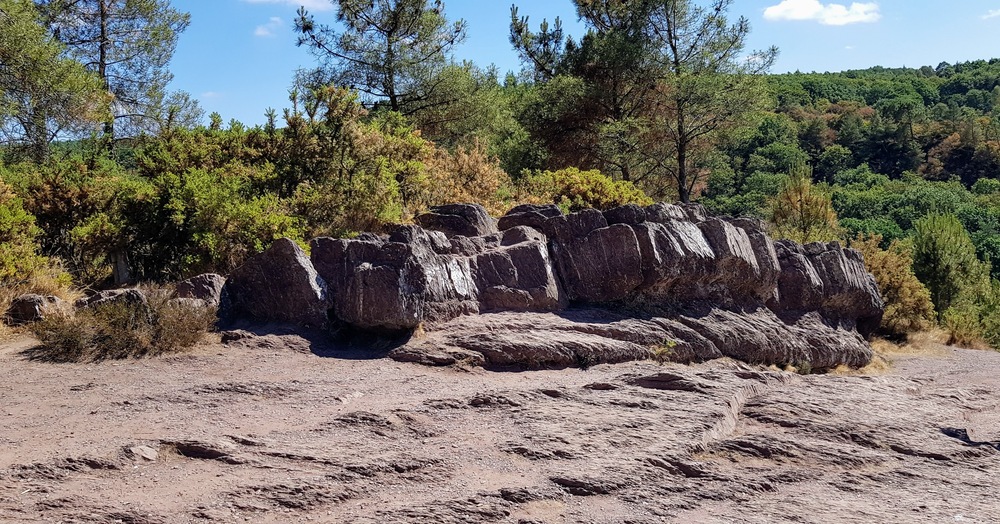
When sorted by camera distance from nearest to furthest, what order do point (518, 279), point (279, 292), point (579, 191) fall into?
1. point (279, 292)
2. point (518, 279)
3. point (579, 191)

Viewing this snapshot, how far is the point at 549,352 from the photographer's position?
8.67 m

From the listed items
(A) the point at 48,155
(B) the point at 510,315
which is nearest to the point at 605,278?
(B) the point at 510,315

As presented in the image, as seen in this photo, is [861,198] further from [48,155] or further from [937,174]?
[48,155]

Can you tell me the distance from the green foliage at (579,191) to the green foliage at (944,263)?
13210mm

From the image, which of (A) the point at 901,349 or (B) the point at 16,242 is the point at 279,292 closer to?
(B) the point at 16,242

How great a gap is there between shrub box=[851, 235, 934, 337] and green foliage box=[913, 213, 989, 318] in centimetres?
647

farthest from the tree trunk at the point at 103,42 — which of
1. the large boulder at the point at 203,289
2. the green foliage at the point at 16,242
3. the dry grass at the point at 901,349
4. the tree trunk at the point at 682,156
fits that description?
the dry grass at the point at 901,349

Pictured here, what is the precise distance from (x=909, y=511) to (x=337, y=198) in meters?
8.69

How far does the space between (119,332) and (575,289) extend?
5701 mm

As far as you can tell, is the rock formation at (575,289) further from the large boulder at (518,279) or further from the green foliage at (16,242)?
the green foliage at (16,242)

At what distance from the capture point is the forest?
10.5 m

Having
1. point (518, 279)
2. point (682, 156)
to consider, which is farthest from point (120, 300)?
point (682, 156)

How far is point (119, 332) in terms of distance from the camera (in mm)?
7559

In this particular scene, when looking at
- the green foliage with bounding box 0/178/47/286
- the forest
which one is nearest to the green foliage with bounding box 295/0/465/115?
the forest
